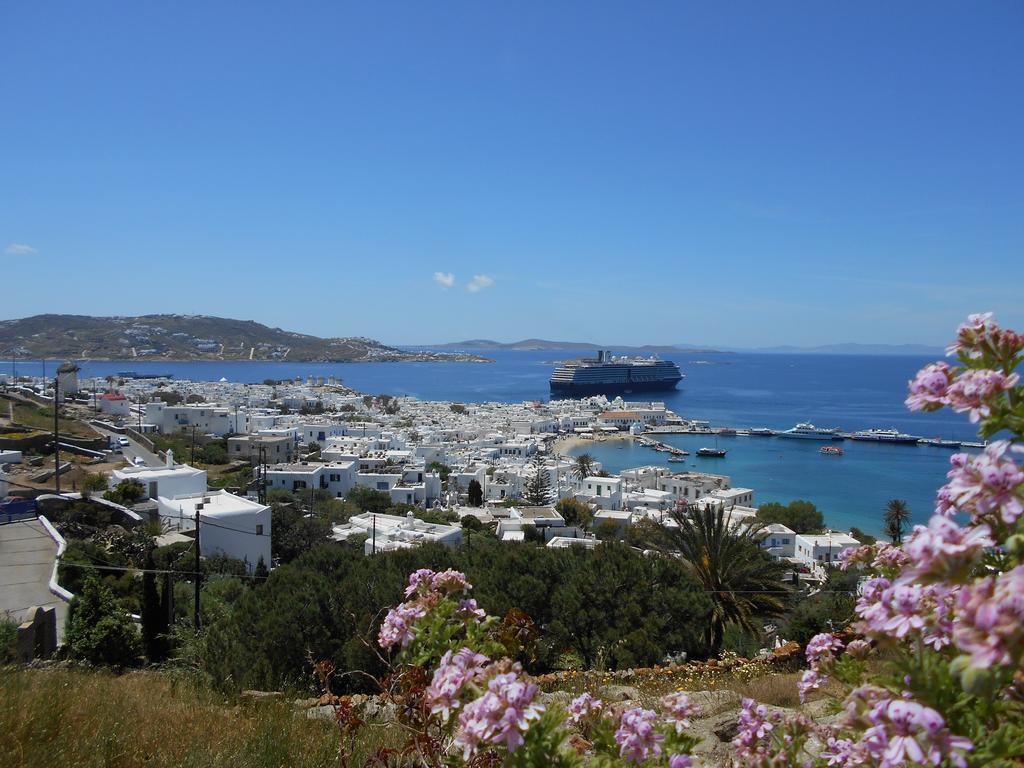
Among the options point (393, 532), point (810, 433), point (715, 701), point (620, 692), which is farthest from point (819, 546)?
point (810, 433)

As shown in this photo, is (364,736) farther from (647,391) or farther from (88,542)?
(647,391)

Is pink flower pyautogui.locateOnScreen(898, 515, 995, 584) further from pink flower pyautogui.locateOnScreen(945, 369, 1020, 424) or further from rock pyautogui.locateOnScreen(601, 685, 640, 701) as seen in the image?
rock pyautogui.locateOnScreen(601, 685, 640, 701)

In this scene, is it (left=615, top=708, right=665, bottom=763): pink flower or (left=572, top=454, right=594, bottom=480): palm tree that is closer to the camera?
(left=615, top=708, right=665, bottom=763): pink flower

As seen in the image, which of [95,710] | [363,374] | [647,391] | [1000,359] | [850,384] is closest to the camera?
[1000,359]

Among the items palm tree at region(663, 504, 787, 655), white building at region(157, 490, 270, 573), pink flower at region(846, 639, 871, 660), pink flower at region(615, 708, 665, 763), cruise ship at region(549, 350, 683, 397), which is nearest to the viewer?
pink flower at region(615, 708, 665, 763)

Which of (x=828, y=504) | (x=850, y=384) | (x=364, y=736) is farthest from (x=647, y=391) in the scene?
(x=364, y=736)

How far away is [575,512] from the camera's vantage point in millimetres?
29016

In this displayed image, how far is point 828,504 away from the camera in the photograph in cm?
3581

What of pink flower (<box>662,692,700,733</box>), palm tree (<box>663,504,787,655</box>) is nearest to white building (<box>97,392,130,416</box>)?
palm tree (<box>663,504,787,655</box>)

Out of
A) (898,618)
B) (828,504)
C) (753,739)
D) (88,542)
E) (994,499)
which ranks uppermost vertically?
(994,499)

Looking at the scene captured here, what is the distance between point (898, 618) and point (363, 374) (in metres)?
147

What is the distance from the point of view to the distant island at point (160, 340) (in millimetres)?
137250

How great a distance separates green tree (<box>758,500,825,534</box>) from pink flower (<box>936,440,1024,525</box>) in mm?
29272

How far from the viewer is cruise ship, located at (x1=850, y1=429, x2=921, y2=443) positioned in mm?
56031
